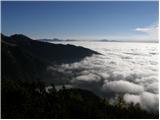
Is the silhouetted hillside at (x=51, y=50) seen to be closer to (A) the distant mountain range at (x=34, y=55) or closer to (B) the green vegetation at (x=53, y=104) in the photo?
(A) the distant mountain range at (x=34, y=55)

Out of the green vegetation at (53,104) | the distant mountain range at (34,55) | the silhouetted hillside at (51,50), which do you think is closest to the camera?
the green vegetation at (53,104)

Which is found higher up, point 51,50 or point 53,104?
point 51,50

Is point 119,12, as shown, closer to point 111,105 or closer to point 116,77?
point 116,77

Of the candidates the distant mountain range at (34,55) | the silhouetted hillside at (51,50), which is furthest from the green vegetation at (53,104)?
the silhouetted hillside at (51,50)

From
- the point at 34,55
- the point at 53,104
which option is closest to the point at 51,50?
the point at 34,55

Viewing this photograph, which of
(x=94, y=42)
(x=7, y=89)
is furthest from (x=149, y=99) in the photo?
(x=7, y=89)

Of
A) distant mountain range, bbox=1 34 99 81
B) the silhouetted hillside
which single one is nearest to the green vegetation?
distant mountain range, bbox=1 34 99 81

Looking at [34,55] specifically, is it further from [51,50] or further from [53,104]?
[53,104]

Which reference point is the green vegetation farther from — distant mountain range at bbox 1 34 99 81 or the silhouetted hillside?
the silhouetted hillside
